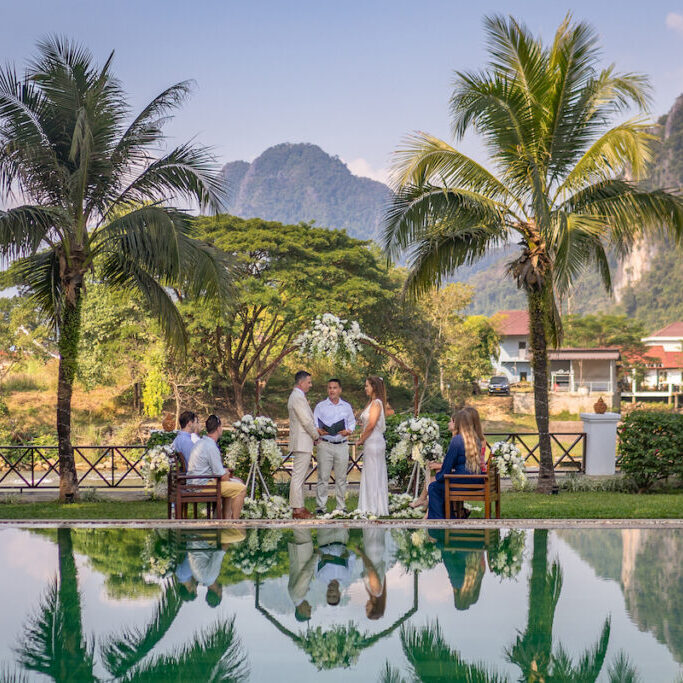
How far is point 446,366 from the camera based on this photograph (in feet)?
138

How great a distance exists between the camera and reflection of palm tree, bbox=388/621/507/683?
4773 mm

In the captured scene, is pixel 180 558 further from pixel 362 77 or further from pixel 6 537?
pixel 362 77

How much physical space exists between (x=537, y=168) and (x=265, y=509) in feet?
22.2

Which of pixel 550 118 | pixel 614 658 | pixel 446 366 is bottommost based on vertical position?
pixel 614 658

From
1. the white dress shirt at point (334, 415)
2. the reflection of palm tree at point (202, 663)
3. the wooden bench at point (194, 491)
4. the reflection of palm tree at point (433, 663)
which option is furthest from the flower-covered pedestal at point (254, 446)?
the reflection of palm tree at point (433, 663)

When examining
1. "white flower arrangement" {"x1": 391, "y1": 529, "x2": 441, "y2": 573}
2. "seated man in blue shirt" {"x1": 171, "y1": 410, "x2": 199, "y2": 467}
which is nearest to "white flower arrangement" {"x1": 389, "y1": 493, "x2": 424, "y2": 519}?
"white flower arrangement" {"x1": 391, "y1": 529, "x2": 441, "y2": 573}

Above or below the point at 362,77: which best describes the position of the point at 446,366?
below

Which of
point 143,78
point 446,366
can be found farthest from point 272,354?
point 143,78

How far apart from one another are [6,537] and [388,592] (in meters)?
4.33

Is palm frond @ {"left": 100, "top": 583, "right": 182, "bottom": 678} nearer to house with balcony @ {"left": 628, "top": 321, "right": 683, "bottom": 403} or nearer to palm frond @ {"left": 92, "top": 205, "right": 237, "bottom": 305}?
palm frond @ {"left": 92, "top": 205, "right": 237, "bottom": 305}

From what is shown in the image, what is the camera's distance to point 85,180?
1347 centimetres

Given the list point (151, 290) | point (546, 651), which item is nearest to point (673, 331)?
point (151, 290)

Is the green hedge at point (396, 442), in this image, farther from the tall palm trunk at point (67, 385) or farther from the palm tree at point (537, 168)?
the tall palm trunk at point (67, 385)

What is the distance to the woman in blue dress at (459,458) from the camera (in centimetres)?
954
